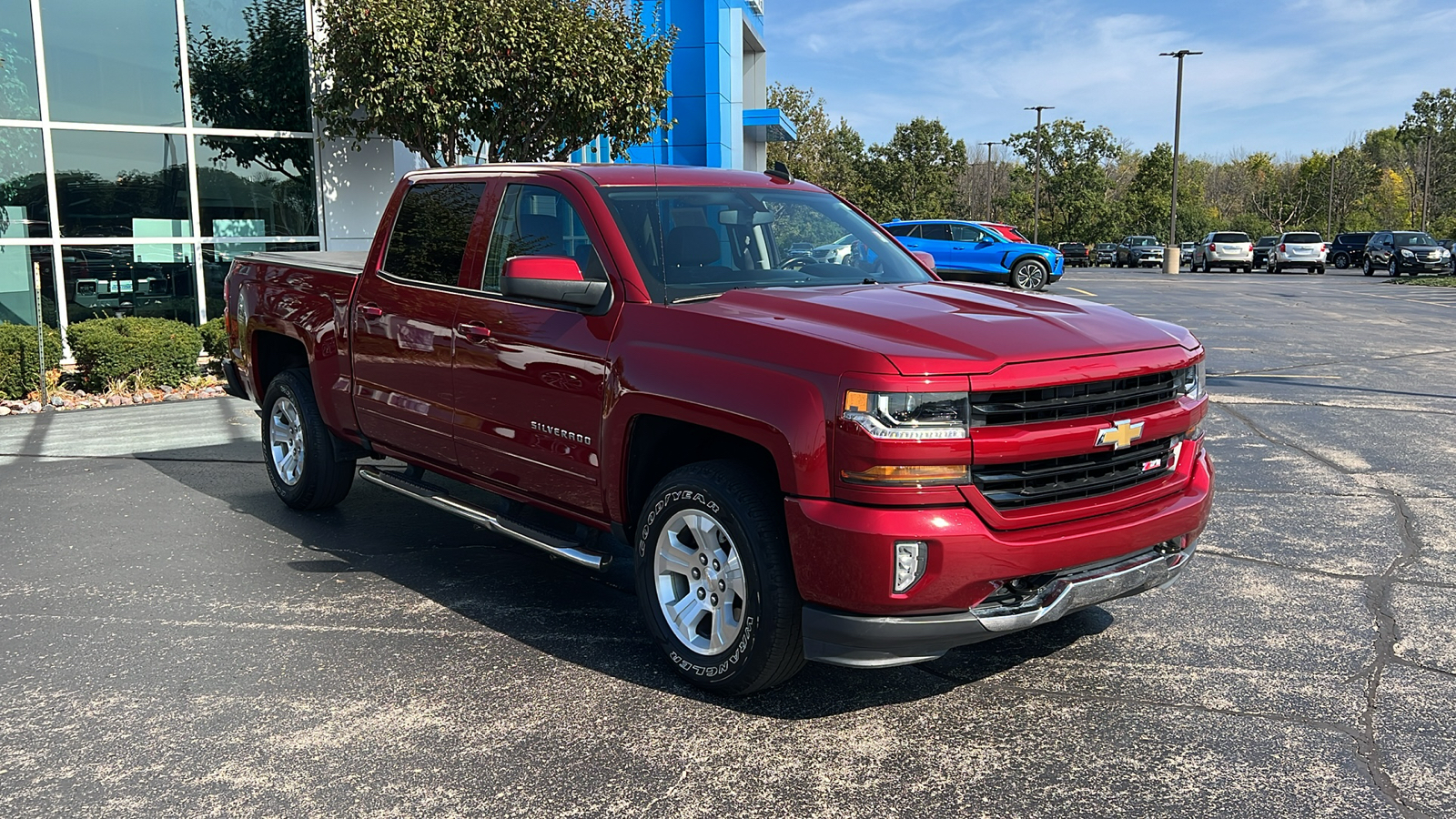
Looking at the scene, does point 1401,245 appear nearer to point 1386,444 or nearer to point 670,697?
point 1386,444

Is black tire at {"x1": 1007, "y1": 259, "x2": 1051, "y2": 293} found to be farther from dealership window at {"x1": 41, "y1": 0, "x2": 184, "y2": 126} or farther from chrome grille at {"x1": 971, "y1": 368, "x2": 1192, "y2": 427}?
chrome grille at {"x1": 971, "y1": 368, "x2": 1192, "y2": 427}

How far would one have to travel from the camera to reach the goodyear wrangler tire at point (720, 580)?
3803 millimetres

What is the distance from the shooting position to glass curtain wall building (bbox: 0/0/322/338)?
42.3 feet

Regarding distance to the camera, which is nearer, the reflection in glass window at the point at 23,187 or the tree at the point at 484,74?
the reflection in glass window at the point at 23,187

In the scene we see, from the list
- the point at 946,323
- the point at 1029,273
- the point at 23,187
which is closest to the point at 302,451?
the point at 946,323

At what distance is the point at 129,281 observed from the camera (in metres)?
13.7

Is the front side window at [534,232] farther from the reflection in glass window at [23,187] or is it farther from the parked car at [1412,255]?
the parked car at [1412,255]

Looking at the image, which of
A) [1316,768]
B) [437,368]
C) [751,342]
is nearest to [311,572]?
[437,368]

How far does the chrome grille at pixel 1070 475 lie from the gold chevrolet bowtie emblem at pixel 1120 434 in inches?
1.8

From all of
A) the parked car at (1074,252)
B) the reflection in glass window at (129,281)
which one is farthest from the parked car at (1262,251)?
the reflection in glass window at (129,281)

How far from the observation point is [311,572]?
570 cm

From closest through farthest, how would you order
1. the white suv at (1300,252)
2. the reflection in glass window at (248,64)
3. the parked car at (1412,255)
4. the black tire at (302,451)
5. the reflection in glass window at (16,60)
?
the black tire at (302,451), the reflection in glass window at (16,60), the reflection in glass window at (248,64), the parked car at (1412,255), the white suv at (1300,252)

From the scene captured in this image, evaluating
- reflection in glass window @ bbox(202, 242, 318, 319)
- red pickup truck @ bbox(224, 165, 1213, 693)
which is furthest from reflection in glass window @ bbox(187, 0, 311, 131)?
red pickup truck @ bbox(224, 165, 1213, 693)

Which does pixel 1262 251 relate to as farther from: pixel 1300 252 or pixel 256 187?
pixel 256 187
